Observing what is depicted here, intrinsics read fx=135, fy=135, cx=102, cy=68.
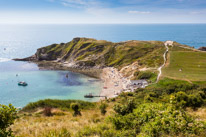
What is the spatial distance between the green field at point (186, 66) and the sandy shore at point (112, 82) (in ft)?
75.2

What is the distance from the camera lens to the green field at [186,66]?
212 feet

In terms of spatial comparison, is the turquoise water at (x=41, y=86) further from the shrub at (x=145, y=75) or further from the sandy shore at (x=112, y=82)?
the shrub at (x=145, y=75)

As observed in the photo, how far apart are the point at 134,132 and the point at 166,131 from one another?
2158mm

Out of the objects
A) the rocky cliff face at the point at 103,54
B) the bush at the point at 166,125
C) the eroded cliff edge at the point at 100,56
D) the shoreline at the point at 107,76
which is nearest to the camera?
the bush at the point at 166,125

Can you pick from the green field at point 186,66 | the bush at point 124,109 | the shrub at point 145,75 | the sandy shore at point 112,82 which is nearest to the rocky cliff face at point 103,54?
the green field at point 186,66

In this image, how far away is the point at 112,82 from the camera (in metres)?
78.6

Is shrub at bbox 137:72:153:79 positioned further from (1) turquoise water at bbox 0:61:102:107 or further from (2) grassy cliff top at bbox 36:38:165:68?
(1) turquoise water at bbox 0:61:102:107

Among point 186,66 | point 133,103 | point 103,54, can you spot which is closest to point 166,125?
point 133,103

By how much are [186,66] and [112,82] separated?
43629 mm

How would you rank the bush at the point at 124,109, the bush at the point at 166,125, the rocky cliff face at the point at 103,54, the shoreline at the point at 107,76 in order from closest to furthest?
the bush at the point at 166,125, the bush at the point at 124,109, the shoreline at the point at 107,76, the rocky cliff face at the point at 103,54

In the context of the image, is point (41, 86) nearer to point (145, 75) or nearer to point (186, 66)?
point (145, 75)

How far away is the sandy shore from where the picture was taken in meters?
67.4

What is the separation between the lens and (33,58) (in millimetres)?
129500

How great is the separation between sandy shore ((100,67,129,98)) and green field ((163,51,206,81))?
75.2ft
